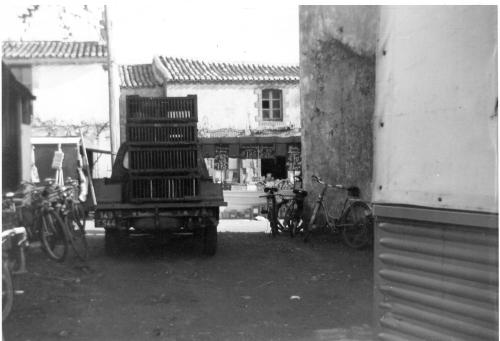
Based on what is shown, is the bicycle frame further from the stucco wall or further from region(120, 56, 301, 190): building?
region(120, 56, 301, 190): building

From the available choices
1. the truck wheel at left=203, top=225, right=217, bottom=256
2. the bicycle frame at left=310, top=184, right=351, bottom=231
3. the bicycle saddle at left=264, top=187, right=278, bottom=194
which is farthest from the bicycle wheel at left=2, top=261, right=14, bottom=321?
the bicycle frame at left=310, top=184, right=351, bottom=231

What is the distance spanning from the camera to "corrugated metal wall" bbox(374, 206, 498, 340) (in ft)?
7.04

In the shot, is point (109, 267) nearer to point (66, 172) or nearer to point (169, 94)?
point (66, 172)

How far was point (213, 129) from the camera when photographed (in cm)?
385

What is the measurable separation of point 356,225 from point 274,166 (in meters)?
2.57

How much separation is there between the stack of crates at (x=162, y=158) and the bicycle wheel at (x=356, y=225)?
1851mm

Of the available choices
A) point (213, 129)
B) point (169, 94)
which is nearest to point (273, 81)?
point (213, 129)

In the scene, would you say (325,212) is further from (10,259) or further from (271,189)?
(10,259)

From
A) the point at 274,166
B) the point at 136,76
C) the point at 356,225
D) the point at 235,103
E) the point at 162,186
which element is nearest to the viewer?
the point at 136,76

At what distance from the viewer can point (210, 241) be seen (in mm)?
5695

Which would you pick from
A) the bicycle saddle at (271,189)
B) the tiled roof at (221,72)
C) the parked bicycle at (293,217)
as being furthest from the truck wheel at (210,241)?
the tiled roof at (221,72)

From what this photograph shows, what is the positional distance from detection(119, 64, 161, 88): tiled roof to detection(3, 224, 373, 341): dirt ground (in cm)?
112

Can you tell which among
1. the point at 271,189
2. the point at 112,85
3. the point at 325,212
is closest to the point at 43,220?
the point at 112,85

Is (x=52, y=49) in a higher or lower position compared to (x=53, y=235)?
higher
